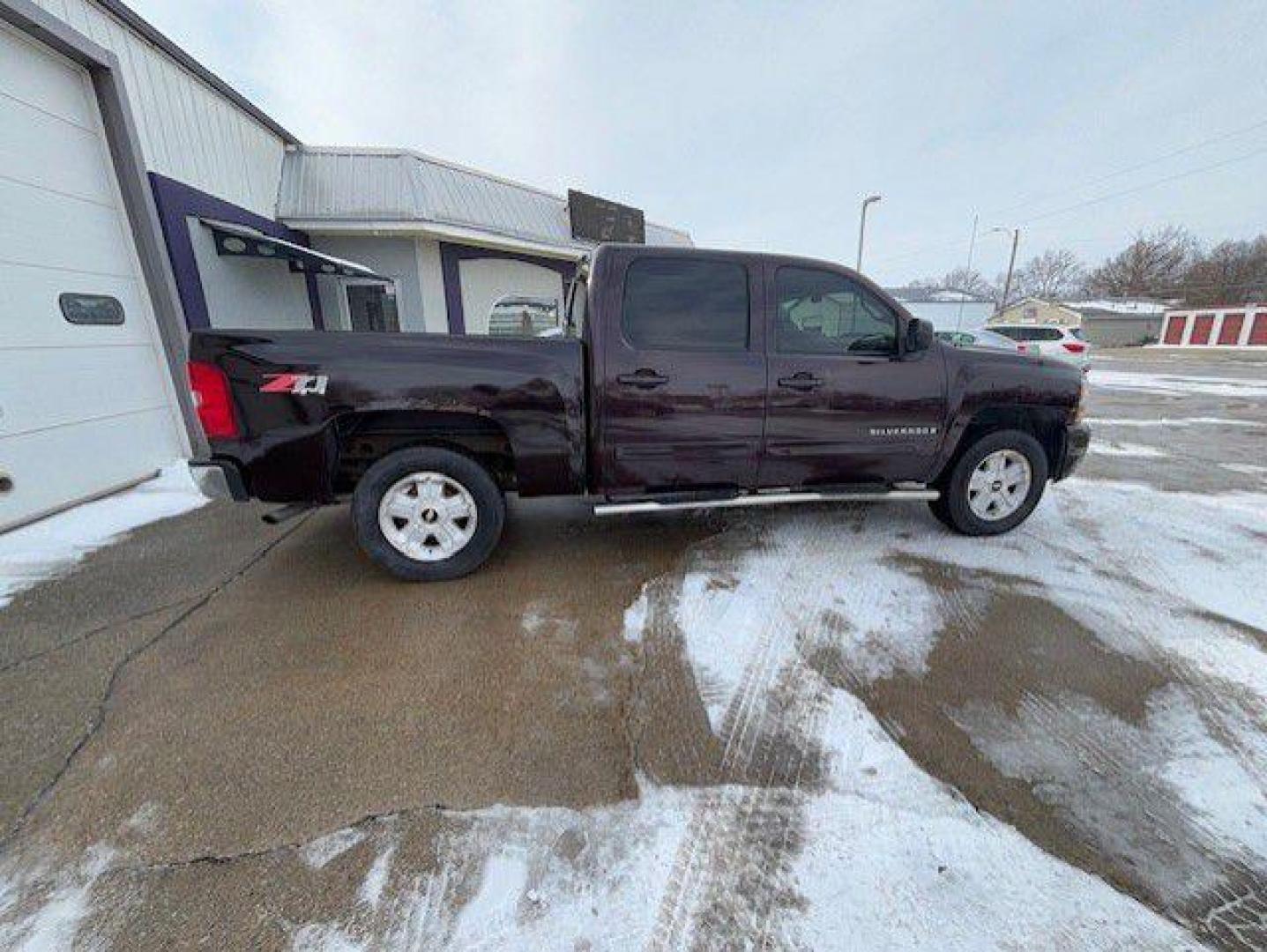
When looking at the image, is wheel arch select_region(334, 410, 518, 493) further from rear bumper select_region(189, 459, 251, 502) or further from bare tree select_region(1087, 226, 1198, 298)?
bare tree select_region(1087, 226, 1198, 298)

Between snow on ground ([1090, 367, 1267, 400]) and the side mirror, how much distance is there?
14.1 metres

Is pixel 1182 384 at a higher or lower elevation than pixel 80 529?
lower

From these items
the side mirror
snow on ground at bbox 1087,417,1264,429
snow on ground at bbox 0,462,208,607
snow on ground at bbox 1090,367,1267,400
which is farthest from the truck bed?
snow on ground at bbox 1090,367,1267,400

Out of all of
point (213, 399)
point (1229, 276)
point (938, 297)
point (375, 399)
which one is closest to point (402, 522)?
point (375, 399)

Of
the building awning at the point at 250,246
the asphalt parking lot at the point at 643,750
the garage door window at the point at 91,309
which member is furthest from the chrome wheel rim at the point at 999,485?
the building awning at the point at 250,246

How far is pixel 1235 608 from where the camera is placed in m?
3.29

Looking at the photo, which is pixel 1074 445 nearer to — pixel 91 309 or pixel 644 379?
pixel 644 379

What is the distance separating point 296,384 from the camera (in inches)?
123

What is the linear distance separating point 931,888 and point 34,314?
703cm

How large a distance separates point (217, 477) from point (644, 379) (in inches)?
100

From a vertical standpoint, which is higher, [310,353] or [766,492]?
[310,353]

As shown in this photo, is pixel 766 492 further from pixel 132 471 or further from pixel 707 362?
pixel 132 471

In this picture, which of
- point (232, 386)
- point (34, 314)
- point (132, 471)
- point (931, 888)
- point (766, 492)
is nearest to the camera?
point (931, 888)

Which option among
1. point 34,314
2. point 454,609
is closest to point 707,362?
point 454,609
